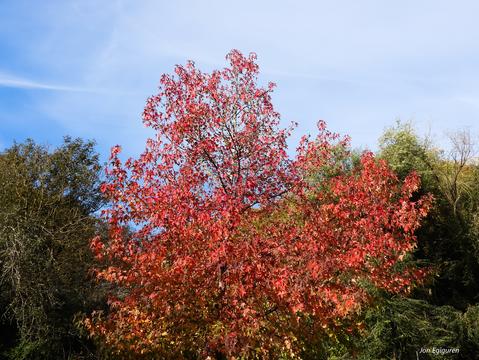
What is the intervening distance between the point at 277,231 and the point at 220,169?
2438 mm

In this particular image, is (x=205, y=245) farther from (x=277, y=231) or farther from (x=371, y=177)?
(x=371, y=177)

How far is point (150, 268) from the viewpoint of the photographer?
1120cm

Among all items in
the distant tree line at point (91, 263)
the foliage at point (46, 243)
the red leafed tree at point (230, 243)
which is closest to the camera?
the red leafed tree at point (230, 243)

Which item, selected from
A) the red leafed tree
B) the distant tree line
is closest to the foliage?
the distant tree line

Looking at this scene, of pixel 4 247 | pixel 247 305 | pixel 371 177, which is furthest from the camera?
pixel 4 247

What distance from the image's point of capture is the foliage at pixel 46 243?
1933 centimetres

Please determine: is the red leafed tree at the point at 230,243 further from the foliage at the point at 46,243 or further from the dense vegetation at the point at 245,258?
the foliage at the point at 46,243

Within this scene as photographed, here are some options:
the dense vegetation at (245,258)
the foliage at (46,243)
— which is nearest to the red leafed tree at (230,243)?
the dense vegetation at (245,258)

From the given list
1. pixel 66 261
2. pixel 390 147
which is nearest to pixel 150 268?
pixel 66 261

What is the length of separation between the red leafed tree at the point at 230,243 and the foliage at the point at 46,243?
8.92m

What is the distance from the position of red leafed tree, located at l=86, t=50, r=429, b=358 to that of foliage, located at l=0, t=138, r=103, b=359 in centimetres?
892

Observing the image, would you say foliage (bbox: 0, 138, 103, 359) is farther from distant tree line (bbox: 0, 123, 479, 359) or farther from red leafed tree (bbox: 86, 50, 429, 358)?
red leafed tree (bbox: 86, 50, 429, 358)

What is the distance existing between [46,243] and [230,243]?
16.8 meters

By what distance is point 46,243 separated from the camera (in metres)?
24.1
